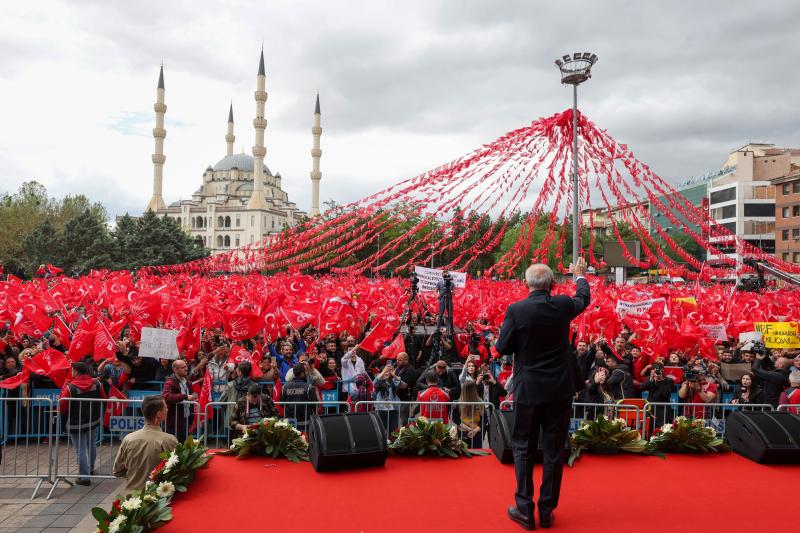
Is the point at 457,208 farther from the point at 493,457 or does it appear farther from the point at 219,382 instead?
the point at 493,457

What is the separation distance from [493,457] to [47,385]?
676 cm

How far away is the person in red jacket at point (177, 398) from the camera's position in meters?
7.17

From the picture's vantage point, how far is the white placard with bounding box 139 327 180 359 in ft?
28.7

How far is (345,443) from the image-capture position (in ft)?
16.8

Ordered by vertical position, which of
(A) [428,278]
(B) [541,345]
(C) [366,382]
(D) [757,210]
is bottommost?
(C) [366,382]

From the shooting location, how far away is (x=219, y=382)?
9.04 meters

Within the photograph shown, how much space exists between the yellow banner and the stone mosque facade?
74.9 m

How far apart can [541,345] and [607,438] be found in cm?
205

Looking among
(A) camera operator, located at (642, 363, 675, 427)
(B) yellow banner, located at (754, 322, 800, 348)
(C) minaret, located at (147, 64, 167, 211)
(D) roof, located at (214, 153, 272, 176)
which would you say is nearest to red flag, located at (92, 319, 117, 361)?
(A) camera operator, located at (642, 363, 675, 427)

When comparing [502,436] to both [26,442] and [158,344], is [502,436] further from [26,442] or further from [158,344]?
[26,442]

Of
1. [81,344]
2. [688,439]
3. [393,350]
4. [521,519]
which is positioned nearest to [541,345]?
[521,519]

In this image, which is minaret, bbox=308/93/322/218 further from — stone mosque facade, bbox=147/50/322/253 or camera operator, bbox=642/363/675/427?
camera operator, bbox=642/363/675/427

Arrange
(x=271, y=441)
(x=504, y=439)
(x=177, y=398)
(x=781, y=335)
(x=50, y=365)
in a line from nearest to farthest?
(x=504, y=439)
(x=271, y=441)
(x=177, y=398)
(x=50, y=365)
(x=781, y=335)

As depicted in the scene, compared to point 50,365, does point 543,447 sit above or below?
above
